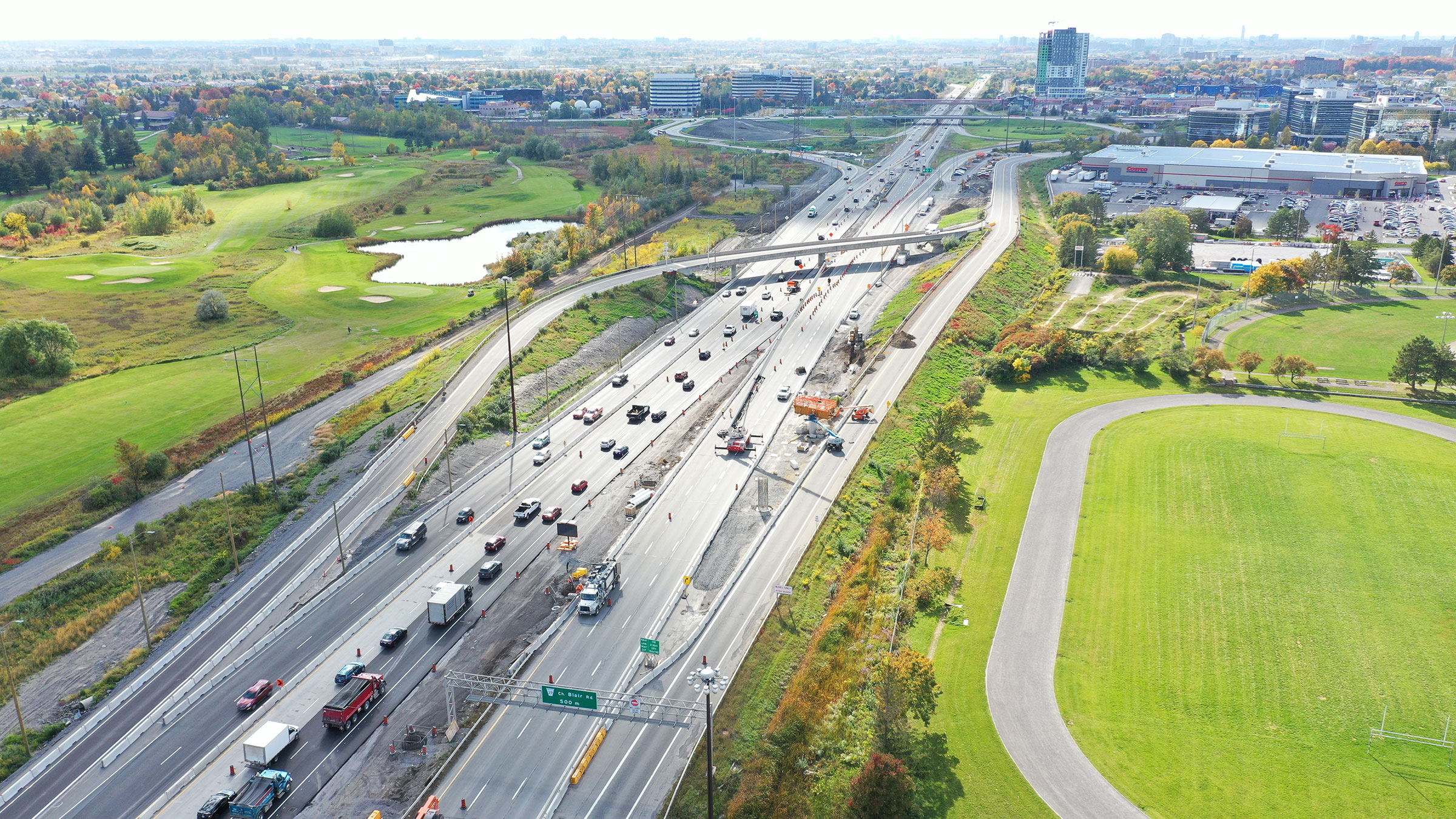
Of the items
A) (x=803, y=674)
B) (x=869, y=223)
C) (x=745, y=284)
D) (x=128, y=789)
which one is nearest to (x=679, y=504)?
(x=803, y=674)

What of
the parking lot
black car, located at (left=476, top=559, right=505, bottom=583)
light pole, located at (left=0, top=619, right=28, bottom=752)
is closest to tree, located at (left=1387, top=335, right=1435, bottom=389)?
the parking lot

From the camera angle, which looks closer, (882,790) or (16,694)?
(882,790)

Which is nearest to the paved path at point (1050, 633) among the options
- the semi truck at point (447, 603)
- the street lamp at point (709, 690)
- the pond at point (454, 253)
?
the street lamp at point (709, 690)

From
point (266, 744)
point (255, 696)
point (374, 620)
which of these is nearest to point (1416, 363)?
point (374, 620)

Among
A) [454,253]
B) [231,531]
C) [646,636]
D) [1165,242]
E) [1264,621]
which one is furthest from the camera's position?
[454,253]

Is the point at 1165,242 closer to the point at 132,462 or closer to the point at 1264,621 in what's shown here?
the point at 1264,621

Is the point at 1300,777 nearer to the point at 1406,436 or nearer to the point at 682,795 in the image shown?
the point at 682,795
